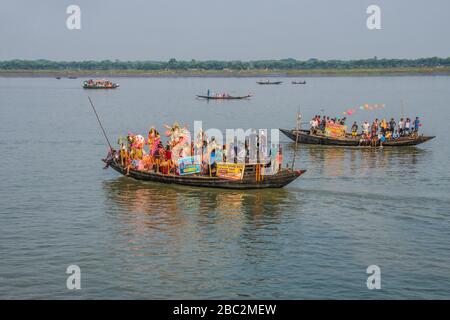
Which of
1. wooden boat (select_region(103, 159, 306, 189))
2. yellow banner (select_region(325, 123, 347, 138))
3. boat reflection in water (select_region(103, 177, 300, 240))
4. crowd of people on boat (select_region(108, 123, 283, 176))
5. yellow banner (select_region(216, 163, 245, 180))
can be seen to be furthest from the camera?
yellow banner (select_region(325, 123, 347, 138))

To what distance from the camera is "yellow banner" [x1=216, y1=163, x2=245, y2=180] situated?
30.4 meters

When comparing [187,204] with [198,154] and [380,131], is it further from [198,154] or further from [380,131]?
[380,131]

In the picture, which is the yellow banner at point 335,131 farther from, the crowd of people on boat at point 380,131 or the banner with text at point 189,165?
the banner with text at point 189,165

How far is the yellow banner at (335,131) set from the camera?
4647cm

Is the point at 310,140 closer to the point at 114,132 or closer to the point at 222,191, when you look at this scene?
the point at 222,191

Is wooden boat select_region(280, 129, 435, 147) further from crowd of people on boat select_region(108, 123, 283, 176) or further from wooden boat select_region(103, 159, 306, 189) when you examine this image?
wooden boat select_region(103, 159, 306, 189)

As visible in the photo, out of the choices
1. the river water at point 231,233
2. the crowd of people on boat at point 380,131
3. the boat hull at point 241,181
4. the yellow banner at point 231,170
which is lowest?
the river water at point 231,233

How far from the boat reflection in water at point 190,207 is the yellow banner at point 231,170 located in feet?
2.58

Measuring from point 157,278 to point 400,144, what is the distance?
97.8 feet

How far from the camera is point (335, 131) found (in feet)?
153

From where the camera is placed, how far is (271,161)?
30.8 meters

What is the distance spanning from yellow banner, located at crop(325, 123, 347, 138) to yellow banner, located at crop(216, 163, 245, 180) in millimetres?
17607

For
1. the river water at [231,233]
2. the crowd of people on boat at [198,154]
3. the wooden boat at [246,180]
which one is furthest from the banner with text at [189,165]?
the river water at [231,233]

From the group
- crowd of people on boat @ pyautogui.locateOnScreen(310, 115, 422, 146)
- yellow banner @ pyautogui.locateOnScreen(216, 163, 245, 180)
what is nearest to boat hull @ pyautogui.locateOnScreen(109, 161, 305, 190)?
yellow banner @ pyautogui.locateOnScreen(216, 163, 245, 180)
